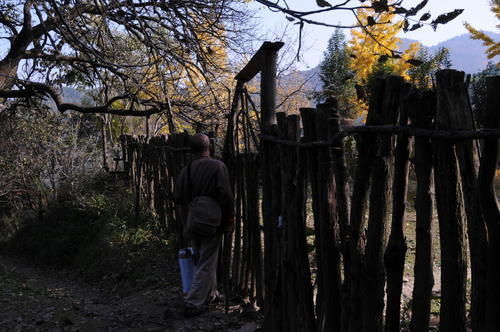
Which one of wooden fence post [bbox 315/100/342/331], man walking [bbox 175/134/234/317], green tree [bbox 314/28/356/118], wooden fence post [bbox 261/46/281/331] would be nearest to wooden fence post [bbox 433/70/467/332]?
wooden fence post [bbox 315/100/342/331]

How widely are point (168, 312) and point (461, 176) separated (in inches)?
142

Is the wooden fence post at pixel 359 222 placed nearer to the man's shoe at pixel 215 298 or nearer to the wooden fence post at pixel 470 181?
the wooden fence post at pixel 470 181

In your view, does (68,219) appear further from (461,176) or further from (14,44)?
(461,176)

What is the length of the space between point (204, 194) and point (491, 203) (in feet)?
10.6

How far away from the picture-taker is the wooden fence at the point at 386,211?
1.81 meters

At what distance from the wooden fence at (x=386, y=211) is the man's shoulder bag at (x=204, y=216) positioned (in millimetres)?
905

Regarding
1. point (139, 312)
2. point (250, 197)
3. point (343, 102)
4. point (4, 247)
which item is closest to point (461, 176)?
point (250, 197)

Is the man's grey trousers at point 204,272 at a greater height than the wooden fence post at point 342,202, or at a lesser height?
lesser

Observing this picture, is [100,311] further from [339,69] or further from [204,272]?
[339,69]

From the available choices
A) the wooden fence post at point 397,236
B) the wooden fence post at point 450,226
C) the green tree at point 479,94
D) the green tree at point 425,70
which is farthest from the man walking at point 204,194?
the wooden fence post at point 450,226

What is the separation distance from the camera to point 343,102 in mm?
28312

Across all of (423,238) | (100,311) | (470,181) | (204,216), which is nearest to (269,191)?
(204,216)

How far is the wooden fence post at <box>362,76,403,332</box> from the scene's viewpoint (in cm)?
228

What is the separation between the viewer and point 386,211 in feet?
7.63
